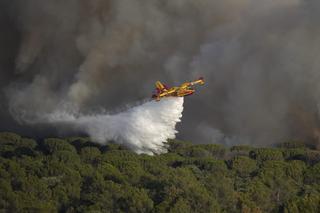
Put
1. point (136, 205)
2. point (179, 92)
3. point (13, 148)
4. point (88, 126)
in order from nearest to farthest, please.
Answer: point (136, 205)
point (179, 92)
point (88, 126)
point (13, 148)

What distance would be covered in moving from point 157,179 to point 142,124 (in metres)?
3.78

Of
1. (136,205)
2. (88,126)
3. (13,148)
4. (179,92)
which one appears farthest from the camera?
(13,148)

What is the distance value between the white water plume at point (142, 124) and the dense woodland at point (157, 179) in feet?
6.17

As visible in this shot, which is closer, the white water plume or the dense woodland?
the dense woodland

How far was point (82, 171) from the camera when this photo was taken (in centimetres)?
5934

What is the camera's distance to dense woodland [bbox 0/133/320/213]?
46812 mm

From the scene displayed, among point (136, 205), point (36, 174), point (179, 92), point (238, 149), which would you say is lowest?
point (136, 205)

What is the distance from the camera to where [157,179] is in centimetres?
5628

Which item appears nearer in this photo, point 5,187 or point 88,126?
point 5,187

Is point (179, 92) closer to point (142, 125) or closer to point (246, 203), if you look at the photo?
point (142, 125)

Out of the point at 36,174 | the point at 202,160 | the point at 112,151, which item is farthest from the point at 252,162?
the point at 36,174

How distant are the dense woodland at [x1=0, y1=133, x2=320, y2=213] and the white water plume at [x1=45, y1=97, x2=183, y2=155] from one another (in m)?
1.88

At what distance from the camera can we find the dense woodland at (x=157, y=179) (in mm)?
46812

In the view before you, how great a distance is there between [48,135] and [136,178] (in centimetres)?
2629
